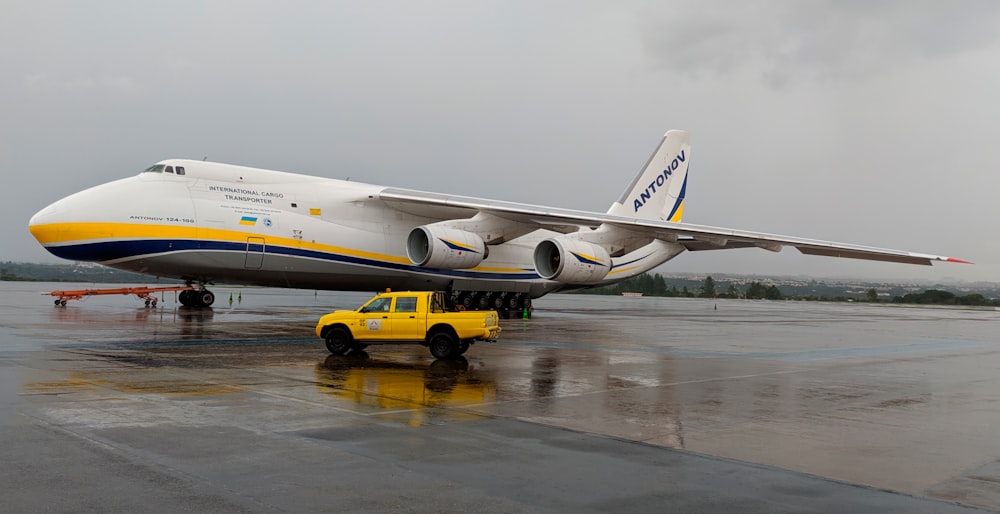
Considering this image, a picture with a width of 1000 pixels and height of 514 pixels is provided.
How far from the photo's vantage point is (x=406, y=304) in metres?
14.1

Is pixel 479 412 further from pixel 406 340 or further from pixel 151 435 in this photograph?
pixel 406 340

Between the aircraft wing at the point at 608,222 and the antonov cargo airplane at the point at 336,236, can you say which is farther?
the aircraft wing at the point at 608,222

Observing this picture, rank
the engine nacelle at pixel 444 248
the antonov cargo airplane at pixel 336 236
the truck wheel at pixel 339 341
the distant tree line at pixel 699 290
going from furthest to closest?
the distant tree line at pixel 699 290
the engine nacelle at pixel 444 248
the antonov cargo airplane at pixel 336 236
the truck wheel at pixel 339 341

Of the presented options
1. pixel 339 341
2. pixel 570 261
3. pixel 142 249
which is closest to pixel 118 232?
pixel 142 249

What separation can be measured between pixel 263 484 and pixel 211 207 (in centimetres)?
1666

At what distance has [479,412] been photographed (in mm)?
8547

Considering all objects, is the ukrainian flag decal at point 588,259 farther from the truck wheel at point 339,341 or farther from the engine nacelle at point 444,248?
the truck wheel at point 339,341

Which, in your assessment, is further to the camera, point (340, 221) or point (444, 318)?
point (340, 221)

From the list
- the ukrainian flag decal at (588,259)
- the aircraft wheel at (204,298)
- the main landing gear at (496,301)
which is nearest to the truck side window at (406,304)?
the ukrainian flag decal at (588,259)

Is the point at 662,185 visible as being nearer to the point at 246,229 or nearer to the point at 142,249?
the point at 246,229

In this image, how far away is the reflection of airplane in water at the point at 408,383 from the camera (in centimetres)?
904

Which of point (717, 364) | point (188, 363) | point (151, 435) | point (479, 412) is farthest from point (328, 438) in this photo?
→ point (717, 364)

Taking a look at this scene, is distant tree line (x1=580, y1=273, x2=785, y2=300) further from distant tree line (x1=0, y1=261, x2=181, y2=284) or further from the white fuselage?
the white fuselage

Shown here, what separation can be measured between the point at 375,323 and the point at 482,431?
22.3 feet
